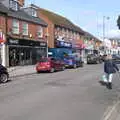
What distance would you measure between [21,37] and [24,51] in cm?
199

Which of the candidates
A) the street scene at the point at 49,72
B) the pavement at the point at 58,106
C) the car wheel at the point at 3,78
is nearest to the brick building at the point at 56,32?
the street scene at the point at 49,72

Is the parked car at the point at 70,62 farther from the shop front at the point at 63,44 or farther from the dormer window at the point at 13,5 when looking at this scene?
the shop front at the point at 63,44

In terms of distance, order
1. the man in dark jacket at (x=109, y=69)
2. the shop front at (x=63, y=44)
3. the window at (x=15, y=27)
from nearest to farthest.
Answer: the man in dark jacket at (x=109, y=69)
the window at (x=15, y=27)
the shop front at (x=63, y=44)

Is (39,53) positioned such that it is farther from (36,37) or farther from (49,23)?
(49,23)

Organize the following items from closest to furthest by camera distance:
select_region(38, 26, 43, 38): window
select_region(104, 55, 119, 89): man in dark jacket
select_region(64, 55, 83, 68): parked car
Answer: select_region(104, 55, 119, 89): man in dark jacket
select_region(64, 55, 83, 68): parked car
select_region(38, 26, 43, 38): window

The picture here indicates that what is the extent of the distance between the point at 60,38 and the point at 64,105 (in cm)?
4357

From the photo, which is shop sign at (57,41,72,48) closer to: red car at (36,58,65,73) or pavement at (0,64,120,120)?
red car at (36,58,65,73)

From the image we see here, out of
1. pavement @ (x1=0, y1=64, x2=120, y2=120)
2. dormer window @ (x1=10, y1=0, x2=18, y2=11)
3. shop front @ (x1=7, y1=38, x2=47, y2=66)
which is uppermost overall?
dormer window @ (x1=10, y1=0, x2=18, y2=11)

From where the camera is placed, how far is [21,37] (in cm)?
4162

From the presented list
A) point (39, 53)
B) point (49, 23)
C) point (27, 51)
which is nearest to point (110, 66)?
point (27, 51)

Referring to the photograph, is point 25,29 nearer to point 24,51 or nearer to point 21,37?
point 21,37

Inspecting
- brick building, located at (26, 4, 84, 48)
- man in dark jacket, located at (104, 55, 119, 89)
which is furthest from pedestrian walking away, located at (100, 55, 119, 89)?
brick building, located at (26, 4, 84, 48)

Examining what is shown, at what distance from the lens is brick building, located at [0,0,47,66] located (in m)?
38.9

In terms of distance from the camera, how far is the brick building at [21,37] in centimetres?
3891
